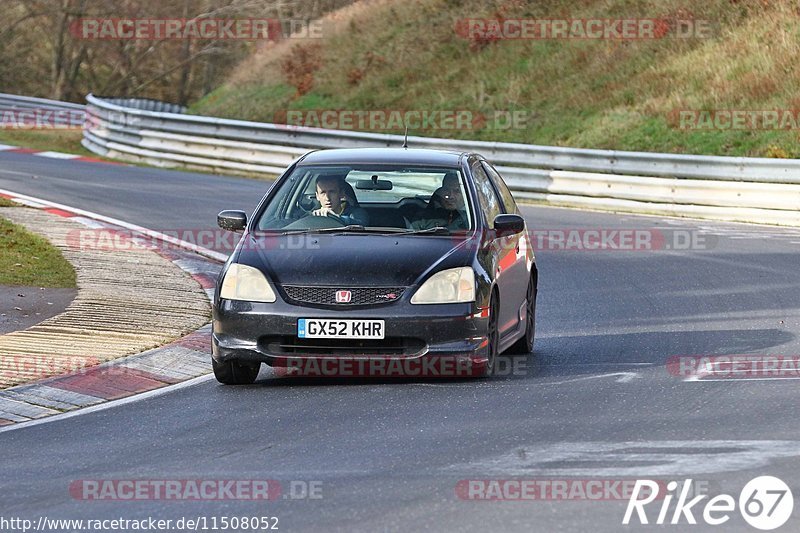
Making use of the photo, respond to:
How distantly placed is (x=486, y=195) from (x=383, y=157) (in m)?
0.80

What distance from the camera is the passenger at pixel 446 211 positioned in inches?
400

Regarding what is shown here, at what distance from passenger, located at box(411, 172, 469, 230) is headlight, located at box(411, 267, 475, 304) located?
757 mm

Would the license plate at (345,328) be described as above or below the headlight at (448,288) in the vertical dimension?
below

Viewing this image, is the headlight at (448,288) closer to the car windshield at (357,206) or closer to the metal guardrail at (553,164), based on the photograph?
the car windshield at (357,206)

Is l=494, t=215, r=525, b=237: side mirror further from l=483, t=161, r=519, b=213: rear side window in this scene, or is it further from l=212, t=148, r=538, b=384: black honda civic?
l=483, t=161, r=519, b=213: rear side window

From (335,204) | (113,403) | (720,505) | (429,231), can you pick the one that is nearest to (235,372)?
(113,403)

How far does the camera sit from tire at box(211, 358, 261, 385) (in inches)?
380

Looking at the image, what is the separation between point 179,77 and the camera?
62250 mm

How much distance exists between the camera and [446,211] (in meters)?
10.3

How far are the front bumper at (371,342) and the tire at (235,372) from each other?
25cm

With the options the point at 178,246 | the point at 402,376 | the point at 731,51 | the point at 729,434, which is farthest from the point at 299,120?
the point at 729,434

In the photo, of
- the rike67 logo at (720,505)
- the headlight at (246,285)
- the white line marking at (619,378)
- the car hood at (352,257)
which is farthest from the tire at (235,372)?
the rike67 logo at (720,505)

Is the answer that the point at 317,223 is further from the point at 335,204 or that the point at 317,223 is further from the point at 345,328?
the point at 345,328

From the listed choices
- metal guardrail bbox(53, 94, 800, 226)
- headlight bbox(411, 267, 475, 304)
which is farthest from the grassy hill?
headlight bbox(411, 267, 475, 304)
